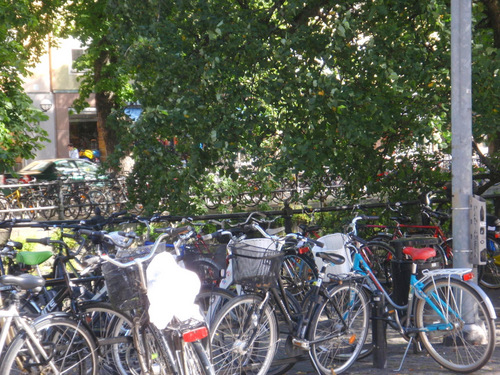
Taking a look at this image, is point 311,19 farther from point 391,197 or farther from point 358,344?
point 358,344

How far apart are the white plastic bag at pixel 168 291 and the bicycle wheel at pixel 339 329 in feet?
4.69

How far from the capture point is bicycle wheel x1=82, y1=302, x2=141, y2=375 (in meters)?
4.69

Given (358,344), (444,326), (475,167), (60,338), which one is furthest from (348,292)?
(475,167)

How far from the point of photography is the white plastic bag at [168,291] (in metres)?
4.08

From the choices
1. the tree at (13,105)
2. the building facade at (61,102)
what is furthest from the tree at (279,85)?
the building facade at (61,102)

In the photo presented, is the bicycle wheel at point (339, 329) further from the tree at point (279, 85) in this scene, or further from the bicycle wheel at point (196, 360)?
the tree at point (279, 85)

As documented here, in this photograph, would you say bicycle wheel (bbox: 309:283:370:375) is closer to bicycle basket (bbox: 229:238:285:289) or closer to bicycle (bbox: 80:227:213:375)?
bicycle basket (bbox: 229:238:285:289)

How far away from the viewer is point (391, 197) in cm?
967

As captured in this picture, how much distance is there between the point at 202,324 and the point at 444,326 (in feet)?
7.31

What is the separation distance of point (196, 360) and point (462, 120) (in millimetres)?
3458

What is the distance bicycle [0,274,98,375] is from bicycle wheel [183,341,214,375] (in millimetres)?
784

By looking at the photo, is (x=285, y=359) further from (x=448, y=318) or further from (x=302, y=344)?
(x=448, y=318)

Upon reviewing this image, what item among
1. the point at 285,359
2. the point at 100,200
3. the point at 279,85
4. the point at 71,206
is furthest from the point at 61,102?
the point at 285,359

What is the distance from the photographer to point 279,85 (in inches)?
302
